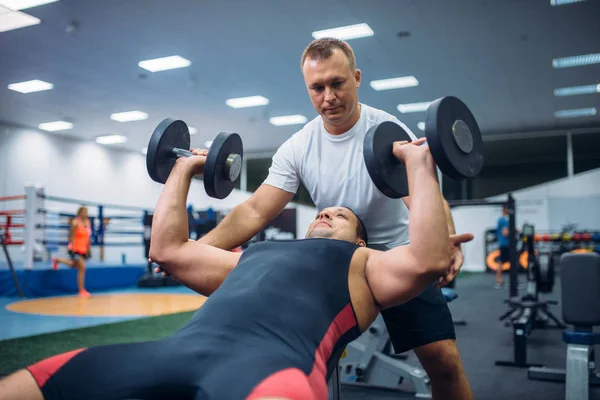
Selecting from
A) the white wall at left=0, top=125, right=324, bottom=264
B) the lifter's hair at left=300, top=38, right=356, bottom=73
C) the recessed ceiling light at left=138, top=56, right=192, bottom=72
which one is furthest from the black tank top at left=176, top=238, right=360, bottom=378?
the white wall at left=0, top=125, right=324, bottom=264

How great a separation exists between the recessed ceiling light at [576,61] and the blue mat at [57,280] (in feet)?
22.5

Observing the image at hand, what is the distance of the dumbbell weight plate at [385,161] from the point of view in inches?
53.3

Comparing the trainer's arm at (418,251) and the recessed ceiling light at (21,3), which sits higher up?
the recessed ceiling light at (21,3)

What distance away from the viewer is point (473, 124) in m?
1.43

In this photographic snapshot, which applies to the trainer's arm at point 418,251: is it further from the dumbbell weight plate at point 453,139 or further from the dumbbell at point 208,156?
the dumbbell at point 208,156

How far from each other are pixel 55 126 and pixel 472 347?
379 inches

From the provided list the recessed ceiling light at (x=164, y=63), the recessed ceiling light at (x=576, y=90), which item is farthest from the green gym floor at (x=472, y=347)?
the recessed ceiling light at (x=576, y=90)

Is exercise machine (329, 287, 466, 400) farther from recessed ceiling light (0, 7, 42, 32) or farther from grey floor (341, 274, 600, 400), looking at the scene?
recessed ceiling light (0, 7, 42, 32)

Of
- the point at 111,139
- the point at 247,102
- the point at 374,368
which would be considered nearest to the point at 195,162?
the point at 374,368

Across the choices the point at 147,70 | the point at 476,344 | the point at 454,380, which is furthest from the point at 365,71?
the point at 454,380

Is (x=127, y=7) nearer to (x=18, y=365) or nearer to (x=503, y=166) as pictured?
(x=18, y=365)

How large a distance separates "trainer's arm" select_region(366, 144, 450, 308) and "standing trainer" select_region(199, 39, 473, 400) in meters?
0.25

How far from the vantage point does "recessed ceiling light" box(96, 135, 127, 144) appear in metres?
11.6

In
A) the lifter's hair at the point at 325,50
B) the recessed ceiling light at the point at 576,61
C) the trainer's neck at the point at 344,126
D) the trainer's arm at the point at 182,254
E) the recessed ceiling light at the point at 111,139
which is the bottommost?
the trainer's arm at the point at 182,254
